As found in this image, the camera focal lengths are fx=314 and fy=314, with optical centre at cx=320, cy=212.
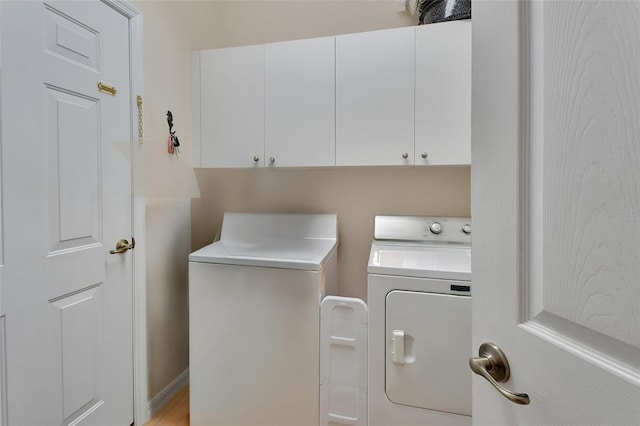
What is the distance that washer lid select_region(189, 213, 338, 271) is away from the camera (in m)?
1.80

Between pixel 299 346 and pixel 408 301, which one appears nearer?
pixel 408 301

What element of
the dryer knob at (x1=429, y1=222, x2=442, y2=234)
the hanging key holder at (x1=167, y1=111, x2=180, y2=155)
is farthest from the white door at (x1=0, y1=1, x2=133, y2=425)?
the dryer knob at (x1=429, y1=222, x2=442, y2=234)

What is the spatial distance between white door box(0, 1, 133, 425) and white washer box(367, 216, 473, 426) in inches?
49.9

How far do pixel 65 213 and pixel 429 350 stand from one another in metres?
1.61

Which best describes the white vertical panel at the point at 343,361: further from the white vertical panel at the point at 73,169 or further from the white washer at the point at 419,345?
the white vertical panel at the point at 73,169

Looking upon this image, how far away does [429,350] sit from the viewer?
1.31m

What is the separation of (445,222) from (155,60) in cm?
189

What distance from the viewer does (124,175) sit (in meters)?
1.57

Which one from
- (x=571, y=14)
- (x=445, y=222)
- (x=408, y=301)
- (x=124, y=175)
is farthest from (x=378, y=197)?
(x=571, y=14)

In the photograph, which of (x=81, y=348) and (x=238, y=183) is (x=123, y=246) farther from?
(x=238, y=183)

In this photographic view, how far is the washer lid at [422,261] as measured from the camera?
132 cm

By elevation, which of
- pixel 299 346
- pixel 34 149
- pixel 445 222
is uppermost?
pixel 34 149

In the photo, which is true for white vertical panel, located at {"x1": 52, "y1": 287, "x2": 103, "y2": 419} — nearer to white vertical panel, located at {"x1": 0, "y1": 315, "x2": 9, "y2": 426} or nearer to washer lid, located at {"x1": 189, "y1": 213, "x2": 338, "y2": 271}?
white vertical panel, located at {"x1": 0, "y1": 315, "x2": 9, "y2": 426}

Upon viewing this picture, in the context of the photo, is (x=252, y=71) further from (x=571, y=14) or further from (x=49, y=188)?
(x=571, y=14)
